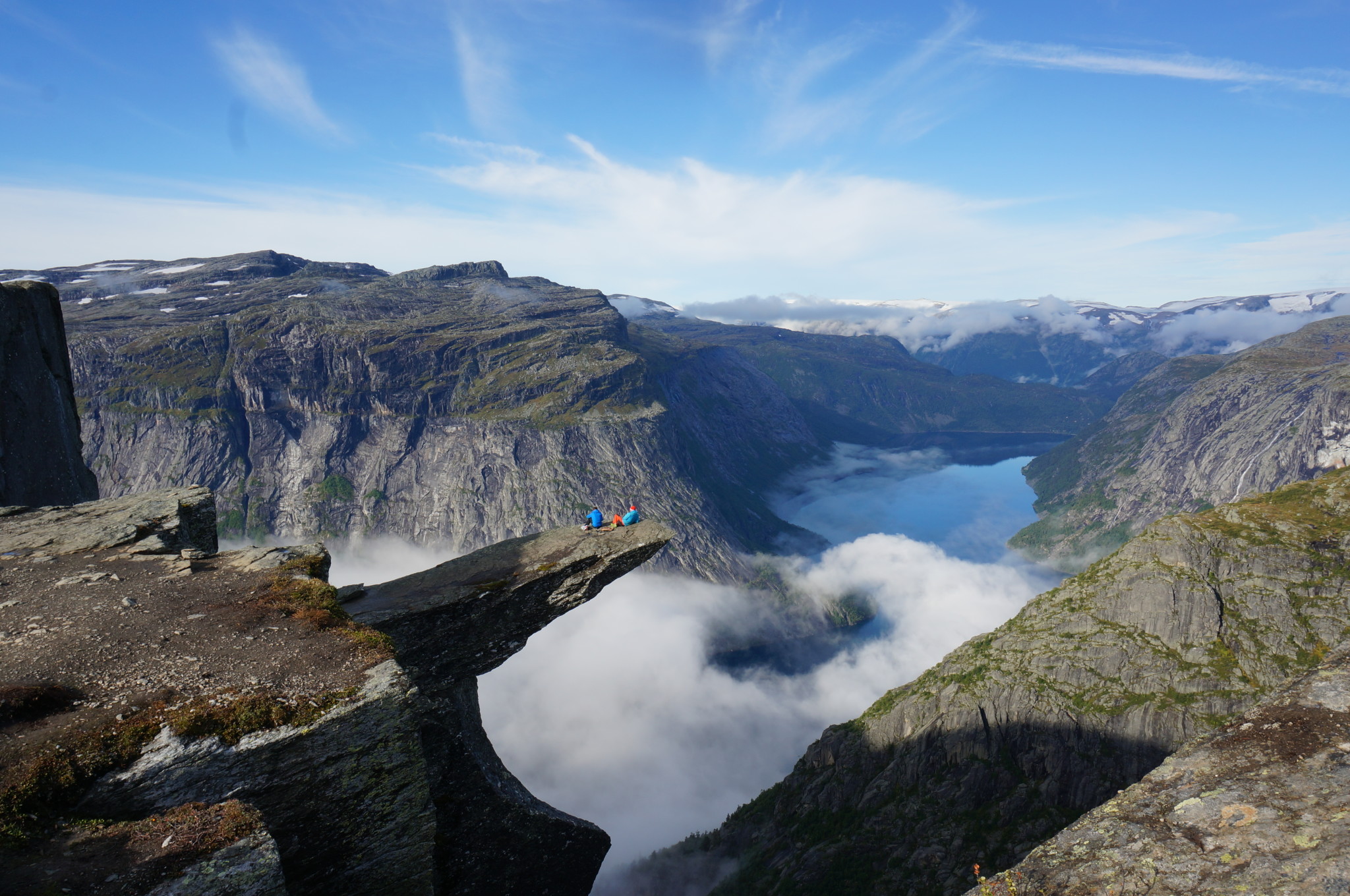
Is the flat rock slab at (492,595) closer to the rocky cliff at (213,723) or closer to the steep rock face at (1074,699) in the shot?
the rocky cliff at (213,723)

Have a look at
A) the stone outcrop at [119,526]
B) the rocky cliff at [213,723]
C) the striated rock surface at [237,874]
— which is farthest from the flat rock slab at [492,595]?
the striated rock surface at [237,874]

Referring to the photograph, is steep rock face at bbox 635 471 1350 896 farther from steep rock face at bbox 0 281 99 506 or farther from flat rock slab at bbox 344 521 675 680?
steep rock face at bbox 0 281 99 506

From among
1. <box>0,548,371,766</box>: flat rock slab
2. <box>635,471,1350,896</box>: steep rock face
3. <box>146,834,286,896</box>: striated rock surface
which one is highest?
<box>0,548,371,766</box>: flat rock slab

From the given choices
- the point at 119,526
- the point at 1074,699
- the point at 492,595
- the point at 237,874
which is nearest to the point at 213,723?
the point at 237,874

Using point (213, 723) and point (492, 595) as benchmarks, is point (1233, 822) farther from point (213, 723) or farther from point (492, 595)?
point (492, 595)

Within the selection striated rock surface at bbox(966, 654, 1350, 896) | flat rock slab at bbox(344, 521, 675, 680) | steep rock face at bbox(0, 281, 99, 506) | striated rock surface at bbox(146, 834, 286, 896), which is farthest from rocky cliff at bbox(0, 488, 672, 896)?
striated rock surface at bbox(966, 654, 1350, 896)

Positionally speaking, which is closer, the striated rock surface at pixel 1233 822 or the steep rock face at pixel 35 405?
the striated rock surface at pixel 1233 822
